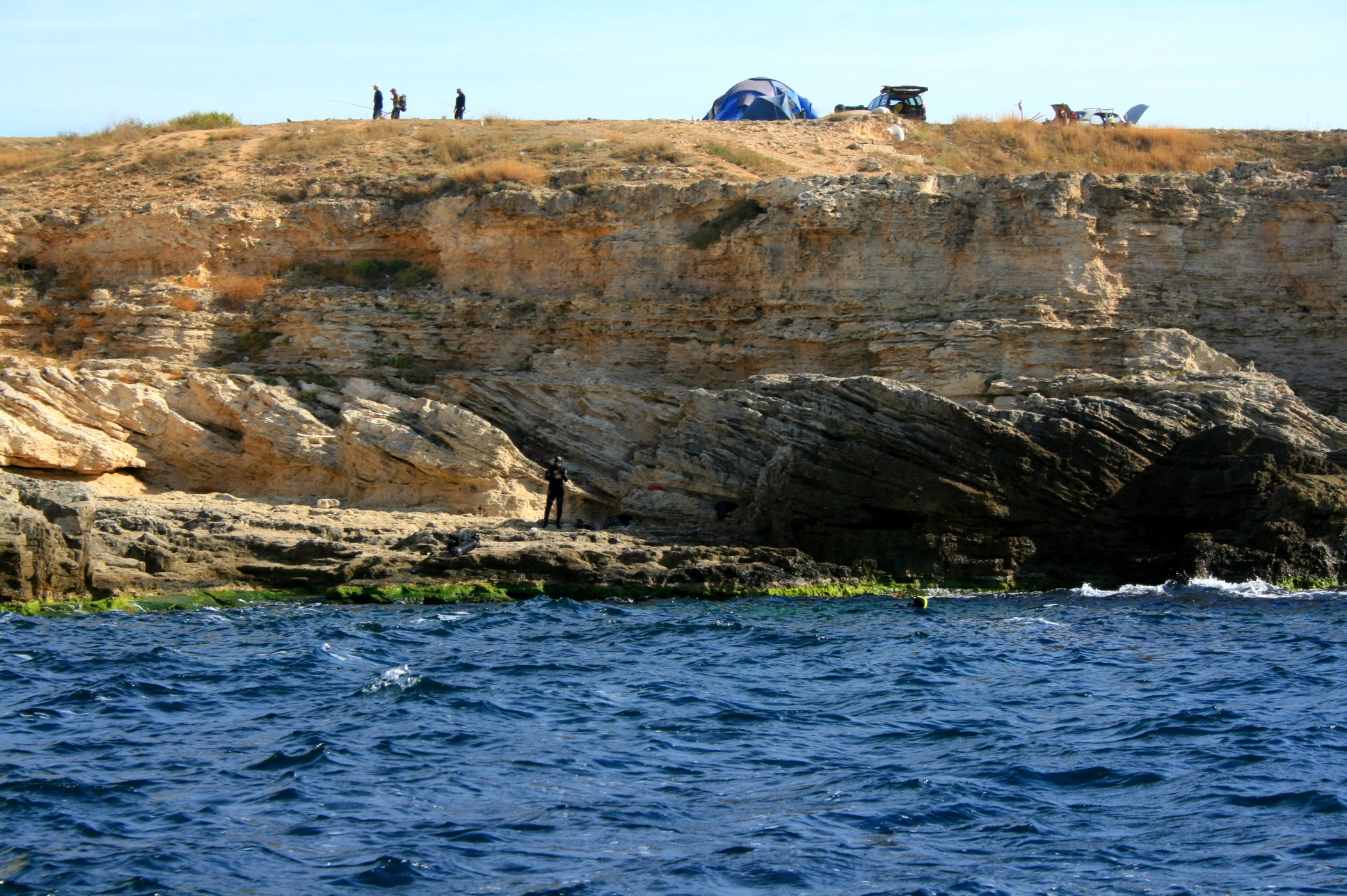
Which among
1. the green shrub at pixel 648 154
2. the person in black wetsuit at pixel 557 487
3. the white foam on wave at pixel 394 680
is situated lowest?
the white foam on wave at pixel 394 680

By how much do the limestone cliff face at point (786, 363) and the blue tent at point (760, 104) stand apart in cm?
1351

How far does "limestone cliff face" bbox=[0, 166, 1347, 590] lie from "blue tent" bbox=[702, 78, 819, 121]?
44.3ft

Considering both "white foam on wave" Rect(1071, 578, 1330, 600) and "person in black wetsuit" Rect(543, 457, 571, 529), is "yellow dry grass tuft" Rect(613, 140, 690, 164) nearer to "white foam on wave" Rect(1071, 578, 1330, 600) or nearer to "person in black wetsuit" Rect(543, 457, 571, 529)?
"person in black wetsuit" Rect(543, 457, 571, 529)

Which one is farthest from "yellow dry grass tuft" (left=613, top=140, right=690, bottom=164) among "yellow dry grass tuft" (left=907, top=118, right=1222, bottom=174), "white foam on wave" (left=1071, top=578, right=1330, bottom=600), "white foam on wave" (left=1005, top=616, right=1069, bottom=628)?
"white foam on wave" (left=1005, top=616, right=1069, bottom=628)

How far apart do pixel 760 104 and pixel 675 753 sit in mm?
28495

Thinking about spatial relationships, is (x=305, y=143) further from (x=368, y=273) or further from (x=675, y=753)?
(x=675, y=753)

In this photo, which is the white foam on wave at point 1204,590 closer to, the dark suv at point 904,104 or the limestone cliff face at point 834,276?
the limestone cliff face at point 834,276

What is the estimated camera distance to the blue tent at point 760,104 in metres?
34.6

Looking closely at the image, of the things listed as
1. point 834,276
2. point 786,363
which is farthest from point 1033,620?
point 834,276

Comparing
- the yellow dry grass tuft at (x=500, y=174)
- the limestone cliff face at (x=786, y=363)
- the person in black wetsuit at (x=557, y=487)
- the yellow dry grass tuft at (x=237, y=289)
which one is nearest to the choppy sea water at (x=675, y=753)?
the limestone cliff face at (x=786, y=363)

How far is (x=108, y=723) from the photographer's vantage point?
977 cm

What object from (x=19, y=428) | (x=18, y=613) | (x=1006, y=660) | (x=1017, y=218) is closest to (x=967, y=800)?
(x=1006, y=660)

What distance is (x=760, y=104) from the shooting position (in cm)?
3472

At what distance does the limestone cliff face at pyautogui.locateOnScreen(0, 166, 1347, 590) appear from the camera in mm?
16250
